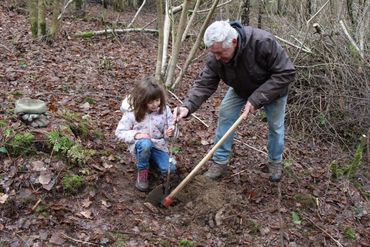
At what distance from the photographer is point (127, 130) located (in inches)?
156

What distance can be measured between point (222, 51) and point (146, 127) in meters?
1.17

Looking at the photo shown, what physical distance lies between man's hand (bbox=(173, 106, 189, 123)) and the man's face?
2.14 feet

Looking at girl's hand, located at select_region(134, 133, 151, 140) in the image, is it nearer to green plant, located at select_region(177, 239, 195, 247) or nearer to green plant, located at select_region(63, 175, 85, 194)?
green plant, located at select_region(63, 175, 85, 194)

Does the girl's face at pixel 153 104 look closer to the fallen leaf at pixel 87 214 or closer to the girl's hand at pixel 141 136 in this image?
the girl's hand at pixel 141 136

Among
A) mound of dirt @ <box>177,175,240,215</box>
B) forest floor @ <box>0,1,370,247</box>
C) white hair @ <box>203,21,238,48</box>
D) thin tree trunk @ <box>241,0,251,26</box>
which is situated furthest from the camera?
thin tree trunk @ <box>241,0,251,26</box>

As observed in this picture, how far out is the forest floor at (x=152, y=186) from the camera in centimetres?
339

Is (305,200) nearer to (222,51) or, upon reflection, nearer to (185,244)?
(185,244)

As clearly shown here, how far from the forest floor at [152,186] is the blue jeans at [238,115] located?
1.12ft

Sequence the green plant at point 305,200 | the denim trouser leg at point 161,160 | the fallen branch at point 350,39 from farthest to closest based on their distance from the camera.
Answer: the fallen branch at point 350,39, the green plant at point 305,200, the denim trouser leg at point 161,160

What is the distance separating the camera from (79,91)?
5.85m

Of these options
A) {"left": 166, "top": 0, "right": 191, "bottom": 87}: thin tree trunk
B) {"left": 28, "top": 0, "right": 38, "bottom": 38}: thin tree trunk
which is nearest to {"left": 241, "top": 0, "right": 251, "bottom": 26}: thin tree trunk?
{"left": 166, "top": 0, "right": 191, "bottom": 87}: thin tree trunk

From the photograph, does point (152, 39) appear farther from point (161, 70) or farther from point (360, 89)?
point (360, 89)

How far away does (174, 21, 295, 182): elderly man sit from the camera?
3.43 meters

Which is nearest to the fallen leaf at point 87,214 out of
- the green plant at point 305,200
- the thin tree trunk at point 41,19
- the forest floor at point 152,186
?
the forest floor at point 152,186
